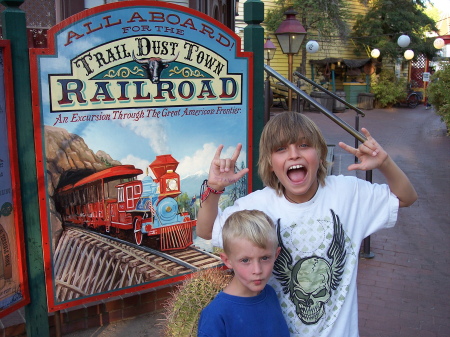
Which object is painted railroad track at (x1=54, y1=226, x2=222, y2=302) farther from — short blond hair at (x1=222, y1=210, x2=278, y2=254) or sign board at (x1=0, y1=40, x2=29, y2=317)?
short blond hair at (x1=222, y1=210, x2=278, y2=254)

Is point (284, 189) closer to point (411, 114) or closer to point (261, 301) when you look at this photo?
point (261, 301)

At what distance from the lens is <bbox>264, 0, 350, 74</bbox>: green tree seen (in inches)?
893

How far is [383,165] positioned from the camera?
1.90 meters

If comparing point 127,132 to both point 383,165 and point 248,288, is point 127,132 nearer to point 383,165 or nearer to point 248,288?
point 248,288

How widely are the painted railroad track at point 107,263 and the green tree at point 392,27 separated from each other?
22859 millimetres

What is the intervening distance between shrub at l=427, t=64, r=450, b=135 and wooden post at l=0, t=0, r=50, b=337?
11060mm

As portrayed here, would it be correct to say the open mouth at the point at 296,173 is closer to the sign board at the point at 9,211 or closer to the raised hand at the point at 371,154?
the raised hand at the point at 371,154

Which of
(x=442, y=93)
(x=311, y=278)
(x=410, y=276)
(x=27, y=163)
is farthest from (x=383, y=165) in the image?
(x=442, y=93)

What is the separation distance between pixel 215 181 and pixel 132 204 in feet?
4.15

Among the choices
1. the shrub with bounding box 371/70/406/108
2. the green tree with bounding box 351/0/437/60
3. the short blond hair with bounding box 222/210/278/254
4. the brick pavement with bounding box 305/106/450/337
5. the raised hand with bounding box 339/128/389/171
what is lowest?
the brick pavement with bounding box 305/106/450/337

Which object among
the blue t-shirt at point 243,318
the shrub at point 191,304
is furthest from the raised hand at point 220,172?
the shrub at point 191,304

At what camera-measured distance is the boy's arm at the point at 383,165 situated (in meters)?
1.86

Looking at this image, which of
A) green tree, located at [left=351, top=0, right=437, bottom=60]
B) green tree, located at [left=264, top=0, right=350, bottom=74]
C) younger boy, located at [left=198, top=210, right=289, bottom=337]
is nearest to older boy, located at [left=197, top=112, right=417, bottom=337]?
younger boy, located at [left=198, top=210, right=289, bottom=337]

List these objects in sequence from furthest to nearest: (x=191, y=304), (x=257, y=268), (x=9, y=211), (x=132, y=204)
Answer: (x=132, y=204) → (x=9, y=211) → (x=191, y=304) → (x=257, y=268)
